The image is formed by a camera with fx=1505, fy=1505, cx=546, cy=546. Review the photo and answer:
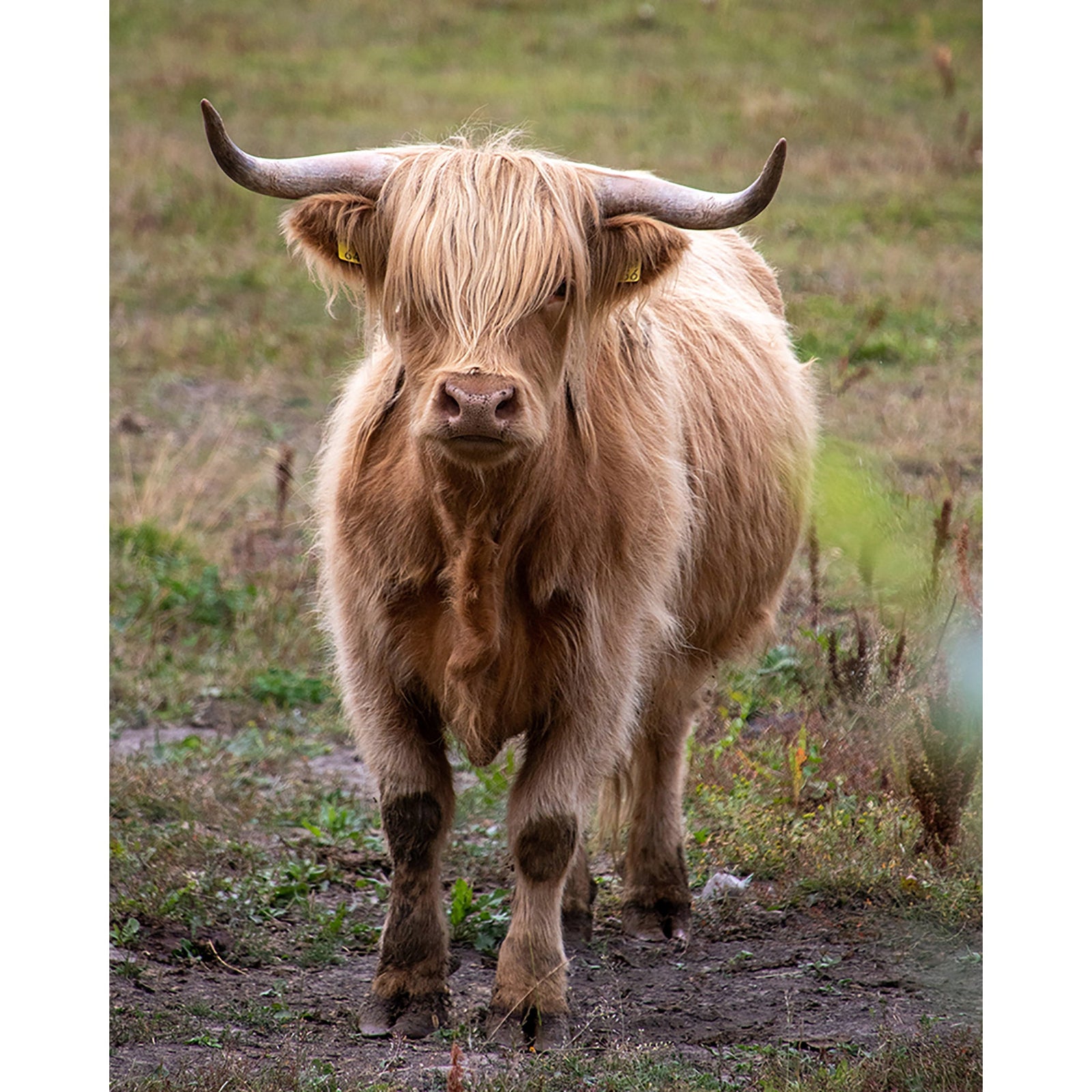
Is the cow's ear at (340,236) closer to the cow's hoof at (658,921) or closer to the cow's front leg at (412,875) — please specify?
the cow's front leg at (412,875)

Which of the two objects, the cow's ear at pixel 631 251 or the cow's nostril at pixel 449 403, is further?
the cow's ear at pixel 631 251

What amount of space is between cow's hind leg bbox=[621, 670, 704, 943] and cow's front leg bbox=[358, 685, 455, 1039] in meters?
0.78

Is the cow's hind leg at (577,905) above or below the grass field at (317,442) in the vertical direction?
below

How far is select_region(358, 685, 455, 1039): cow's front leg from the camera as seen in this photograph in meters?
3.52

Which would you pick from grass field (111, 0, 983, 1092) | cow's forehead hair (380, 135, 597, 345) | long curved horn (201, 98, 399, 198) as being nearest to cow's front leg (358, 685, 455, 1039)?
grass field (111, 0, 983, 1092)

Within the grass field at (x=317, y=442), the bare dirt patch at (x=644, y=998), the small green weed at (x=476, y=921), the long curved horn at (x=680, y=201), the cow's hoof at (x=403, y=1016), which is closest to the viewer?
the long curved horn at (x=680, y=201)

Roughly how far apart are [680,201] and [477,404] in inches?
27.6

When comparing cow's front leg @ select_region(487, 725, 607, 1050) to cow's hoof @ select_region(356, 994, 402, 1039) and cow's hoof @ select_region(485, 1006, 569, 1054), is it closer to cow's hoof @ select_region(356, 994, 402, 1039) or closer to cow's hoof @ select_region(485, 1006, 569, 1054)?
cow's hoof @ select_region(485, 1006, 569, 1054)

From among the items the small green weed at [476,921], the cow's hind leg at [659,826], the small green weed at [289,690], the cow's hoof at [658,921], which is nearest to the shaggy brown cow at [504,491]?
the cow's hind leg at [659,826]

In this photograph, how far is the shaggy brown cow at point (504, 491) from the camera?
9.99ft

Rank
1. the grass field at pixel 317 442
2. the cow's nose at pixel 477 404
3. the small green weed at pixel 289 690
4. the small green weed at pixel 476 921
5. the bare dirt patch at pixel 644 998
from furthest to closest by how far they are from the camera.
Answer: the small green weed at pixel 289 690
the small green weed at pixel 476 921
the grass field at pixel 317 442
the bare dirt patch at pixel 644 998
the cow's nose at pixel 477 404

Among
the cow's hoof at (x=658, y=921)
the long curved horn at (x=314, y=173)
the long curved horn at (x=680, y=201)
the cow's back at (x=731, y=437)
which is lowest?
the cow's hoof at (x=658, y=921)

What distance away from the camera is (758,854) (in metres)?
4.40
